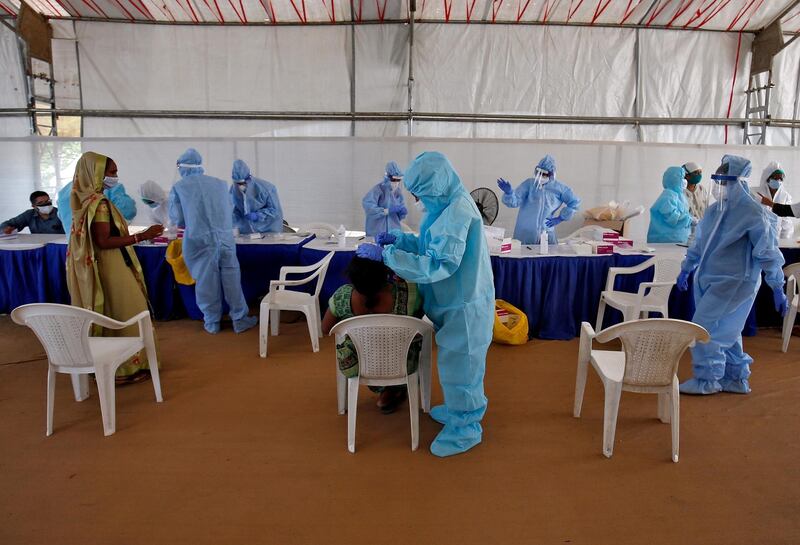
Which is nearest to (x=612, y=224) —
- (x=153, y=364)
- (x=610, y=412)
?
(x=610, y=412)

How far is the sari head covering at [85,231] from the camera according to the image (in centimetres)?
276

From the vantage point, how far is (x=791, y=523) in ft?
5.89

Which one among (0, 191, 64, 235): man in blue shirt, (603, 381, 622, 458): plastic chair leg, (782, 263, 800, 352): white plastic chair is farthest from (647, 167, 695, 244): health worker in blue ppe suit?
(0, 191, 64, 235): man in blue shirt

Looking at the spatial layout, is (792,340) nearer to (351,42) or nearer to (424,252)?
(424,252)

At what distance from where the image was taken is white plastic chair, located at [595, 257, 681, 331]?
3.46 meters

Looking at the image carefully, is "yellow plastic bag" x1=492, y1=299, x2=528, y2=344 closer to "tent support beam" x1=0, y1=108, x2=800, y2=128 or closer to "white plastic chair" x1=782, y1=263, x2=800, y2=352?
"white plastic chair" x1=782, y1=263, x2=800, y2=352

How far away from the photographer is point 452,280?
212 centimetres

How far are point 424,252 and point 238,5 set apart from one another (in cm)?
603

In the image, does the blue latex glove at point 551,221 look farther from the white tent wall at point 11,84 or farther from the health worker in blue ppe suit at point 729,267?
the white tent wall at point 11,84

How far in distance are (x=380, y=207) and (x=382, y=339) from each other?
10.3ft

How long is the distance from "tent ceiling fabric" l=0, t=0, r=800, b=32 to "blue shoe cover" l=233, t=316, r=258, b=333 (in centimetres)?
459

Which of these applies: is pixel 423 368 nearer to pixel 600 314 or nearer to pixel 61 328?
pixel 61 328

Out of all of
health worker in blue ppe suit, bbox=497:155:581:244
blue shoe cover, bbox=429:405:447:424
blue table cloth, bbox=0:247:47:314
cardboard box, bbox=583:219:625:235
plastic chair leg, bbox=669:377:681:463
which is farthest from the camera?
cardboard box, bbox=583:219:625:235

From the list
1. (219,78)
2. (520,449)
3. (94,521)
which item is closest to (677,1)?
(219,78)
